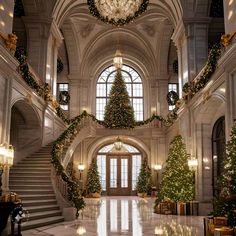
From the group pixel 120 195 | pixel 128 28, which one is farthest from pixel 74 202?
pixel 128 28

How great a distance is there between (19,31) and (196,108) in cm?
1023

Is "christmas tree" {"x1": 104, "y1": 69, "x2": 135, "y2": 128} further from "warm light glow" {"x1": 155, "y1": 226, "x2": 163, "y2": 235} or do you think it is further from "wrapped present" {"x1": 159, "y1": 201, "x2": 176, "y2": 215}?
"warm light glow" {"x1": 155, "y1": 226, "x2": 163, "y2": 235}

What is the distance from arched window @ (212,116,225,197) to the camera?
1445 cm

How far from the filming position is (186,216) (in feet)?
44.7

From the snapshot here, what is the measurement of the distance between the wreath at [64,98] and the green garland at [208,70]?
1115 cm

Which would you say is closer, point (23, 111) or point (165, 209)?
point (165, 209)

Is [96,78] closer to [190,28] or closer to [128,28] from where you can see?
[128,28]

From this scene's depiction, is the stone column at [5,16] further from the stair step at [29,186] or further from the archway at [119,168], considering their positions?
the archway at [119,168]

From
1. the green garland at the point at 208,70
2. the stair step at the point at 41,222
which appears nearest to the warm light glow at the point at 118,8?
the green garland at the point at 208,70

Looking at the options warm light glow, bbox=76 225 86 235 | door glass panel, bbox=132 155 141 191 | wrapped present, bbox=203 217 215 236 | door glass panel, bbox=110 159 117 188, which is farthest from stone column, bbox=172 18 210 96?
door glass panel, bbox=110 159 117 188

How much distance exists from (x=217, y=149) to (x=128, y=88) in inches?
530

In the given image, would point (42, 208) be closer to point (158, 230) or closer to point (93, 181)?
point (158, 230)

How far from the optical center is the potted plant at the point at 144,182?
944 inches

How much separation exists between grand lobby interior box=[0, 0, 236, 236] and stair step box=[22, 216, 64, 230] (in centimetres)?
4
